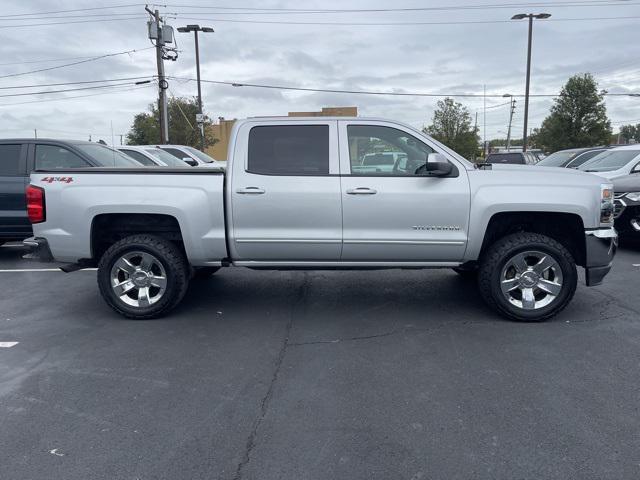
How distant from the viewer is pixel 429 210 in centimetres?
519

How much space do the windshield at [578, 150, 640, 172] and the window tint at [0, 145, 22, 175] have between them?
10574 millimetres

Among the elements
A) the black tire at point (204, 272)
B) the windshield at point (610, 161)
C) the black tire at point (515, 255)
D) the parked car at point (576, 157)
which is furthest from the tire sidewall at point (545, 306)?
the parked car at point (576, 157)

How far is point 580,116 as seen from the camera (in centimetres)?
3306

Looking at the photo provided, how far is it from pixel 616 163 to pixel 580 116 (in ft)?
80.9

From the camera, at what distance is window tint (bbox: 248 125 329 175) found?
5.33 m

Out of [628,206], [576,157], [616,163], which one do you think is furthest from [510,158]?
[628,206]

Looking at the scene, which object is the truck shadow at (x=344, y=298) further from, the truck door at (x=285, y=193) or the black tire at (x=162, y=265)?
the truck door at (x=285, y=193)

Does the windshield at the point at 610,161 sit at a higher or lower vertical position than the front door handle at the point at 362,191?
higher

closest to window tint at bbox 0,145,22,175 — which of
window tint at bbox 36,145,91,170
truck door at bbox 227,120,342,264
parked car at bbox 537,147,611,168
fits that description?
window tint at bbox 36,145,91,170

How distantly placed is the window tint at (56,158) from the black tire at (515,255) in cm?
599

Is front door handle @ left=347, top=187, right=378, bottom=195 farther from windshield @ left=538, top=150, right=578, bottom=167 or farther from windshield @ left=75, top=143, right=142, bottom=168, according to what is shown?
windshield @ left=538, top=150, right=578, bottom=167

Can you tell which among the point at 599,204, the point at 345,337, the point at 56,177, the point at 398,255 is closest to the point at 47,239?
the point at 56,177

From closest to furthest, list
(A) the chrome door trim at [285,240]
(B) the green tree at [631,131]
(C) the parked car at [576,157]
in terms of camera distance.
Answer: (A) the chrome door trim at [285,240] → (C) the parked car at [576,157] → (B) the green tree at [631,131]

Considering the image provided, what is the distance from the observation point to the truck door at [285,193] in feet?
17.1
